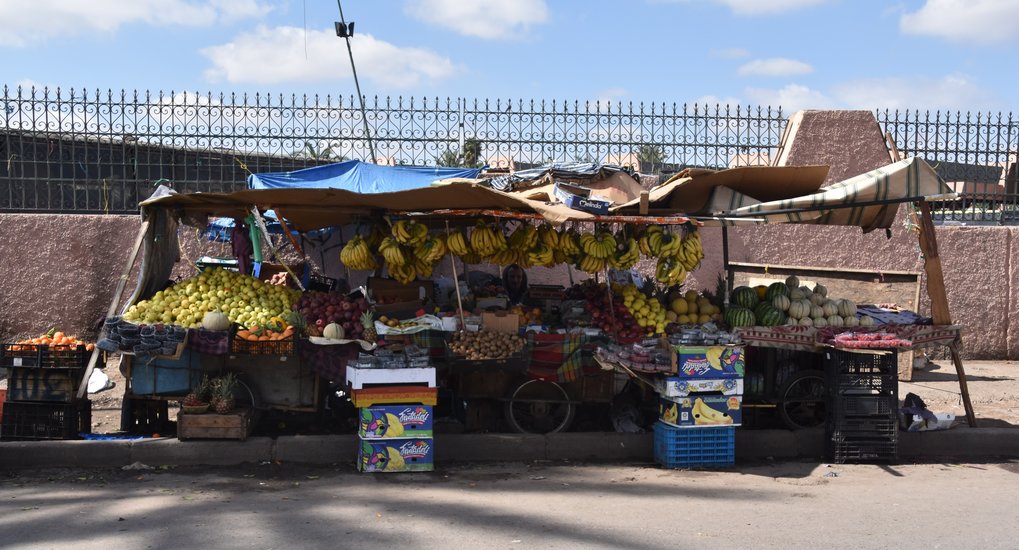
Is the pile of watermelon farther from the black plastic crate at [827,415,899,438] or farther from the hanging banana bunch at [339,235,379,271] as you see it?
the hanging banana bunch at [339,235,379,271]

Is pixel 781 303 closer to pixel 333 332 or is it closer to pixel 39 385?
pixel 333 332

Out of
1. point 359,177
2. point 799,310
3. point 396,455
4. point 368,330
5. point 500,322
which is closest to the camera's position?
point 396,455

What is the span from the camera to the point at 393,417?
7.48 metres

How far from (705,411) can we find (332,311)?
10.8 ft

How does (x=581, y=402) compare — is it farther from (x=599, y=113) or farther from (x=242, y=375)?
(x=599, y=113)

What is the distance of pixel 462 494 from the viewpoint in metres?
6.80

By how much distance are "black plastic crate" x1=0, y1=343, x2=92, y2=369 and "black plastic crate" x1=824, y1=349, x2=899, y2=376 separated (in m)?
6.29

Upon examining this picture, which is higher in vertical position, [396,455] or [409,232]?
[409,232]

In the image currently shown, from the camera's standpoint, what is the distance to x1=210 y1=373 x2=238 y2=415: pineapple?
7.78m

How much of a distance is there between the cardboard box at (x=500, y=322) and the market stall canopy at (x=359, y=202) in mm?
906

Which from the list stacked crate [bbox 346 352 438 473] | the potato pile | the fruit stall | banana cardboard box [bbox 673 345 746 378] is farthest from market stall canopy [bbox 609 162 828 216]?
stacked crate [bbox 346 352 438 473]

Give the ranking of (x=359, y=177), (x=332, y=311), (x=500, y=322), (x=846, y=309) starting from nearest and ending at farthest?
1. (x=500, y=322)
2. (x=332, y=311)
3. (x=846, y=309)
4. (x=359, y=177)

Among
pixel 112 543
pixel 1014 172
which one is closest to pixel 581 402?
pixel 112 543

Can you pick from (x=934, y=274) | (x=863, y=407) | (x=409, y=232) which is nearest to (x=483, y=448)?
(x=409, y=232)
